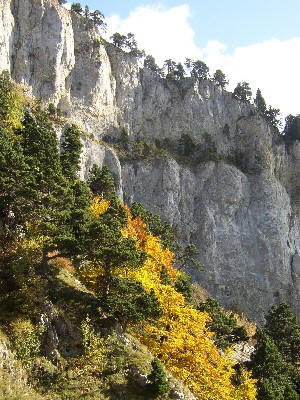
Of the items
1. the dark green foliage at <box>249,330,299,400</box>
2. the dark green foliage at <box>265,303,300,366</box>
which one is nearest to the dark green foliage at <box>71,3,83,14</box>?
the dark green foliage at <box>265,303,300,366</box>

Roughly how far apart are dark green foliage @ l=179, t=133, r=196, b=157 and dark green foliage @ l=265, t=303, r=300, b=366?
174 ft

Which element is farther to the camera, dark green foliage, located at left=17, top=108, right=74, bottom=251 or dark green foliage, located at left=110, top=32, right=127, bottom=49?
dark green foliage, located at left=110, top=32, right=127, bottom=49

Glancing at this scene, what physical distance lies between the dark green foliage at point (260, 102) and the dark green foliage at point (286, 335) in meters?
72.1

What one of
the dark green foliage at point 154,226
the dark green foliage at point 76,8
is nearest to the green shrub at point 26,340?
the dark green foliage at point 154,226

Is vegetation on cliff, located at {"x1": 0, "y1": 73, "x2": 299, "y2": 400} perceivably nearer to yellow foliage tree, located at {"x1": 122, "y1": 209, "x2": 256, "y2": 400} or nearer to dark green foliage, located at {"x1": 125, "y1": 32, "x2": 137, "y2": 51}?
yellow foliage tree, located at {"x1": 122, "y1": 209, "x2": 256, "y2": 400}

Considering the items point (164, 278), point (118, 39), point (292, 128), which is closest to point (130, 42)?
point (118, 39)

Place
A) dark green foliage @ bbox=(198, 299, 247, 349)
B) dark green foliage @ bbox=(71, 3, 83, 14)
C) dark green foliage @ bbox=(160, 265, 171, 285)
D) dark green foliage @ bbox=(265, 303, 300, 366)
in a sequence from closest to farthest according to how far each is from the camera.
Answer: dark green foliage @ bbox=(160, 265, 171, 285), dark green foliage @ bbox=(265, 303, 300, 366), dark green foliage @ bbox=(198, 299, 247, 349), dark green foliage @ bbox=(71, 3, 83, 14)

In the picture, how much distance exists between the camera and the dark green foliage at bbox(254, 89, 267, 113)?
116875 mm

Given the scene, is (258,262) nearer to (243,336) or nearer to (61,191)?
(243,336)

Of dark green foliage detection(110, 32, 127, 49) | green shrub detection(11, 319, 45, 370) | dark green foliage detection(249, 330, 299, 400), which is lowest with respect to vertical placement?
dark green foliage detection(249, 330, 299, 400)

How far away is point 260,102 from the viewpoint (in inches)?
4626

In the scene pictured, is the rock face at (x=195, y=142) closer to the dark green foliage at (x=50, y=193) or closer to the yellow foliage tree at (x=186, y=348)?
the dark green foliage at (x=50, y=193)

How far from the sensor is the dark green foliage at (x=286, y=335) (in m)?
51.6

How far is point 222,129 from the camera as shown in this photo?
109 m
